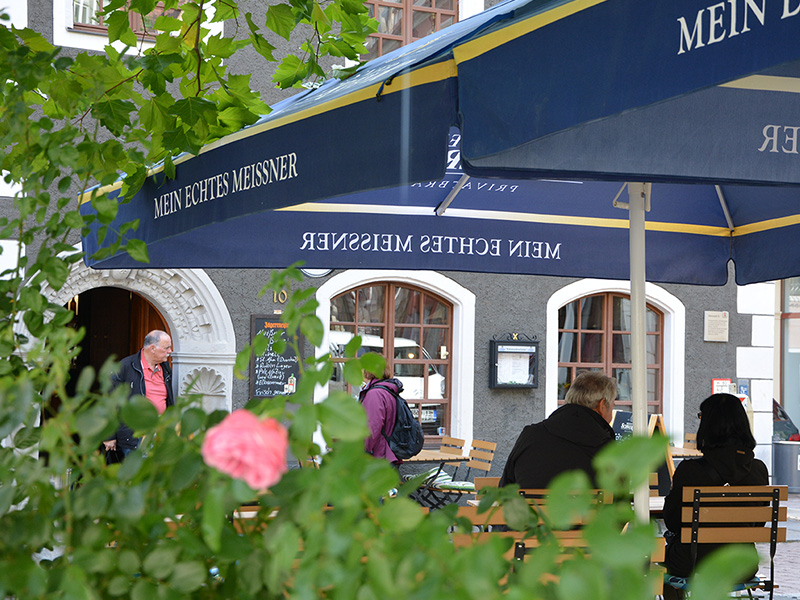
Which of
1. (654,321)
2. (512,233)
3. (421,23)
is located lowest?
(654,321)

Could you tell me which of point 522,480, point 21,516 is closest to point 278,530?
point 21,516

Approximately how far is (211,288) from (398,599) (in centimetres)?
884

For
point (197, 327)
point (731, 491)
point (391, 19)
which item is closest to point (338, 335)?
point (197, 327)

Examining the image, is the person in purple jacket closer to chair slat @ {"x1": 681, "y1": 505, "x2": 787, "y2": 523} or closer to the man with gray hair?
the man with gray hair

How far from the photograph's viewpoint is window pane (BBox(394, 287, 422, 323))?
10.4m

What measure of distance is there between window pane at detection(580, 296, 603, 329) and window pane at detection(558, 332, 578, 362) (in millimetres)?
240

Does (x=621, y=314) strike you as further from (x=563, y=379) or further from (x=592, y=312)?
(x=563, y=379)

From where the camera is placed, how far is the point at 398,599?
767mm

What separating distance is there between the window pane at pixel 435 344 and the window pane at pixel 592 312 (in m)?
1.81

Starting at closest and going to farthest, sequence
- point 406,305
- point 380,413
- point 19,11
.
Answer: point 380,413, point 19,11, point 406,305

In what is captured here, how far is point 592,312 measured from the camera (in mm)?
11250

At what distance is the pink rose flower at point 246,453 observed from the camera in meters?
0.80

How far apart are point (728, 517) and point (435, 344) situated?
21.6 feet

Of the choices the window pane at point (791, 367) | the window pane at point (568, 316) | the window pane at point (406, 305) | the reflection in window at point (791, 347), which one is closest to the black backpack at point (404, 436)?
the window pane at point (406, 305)
